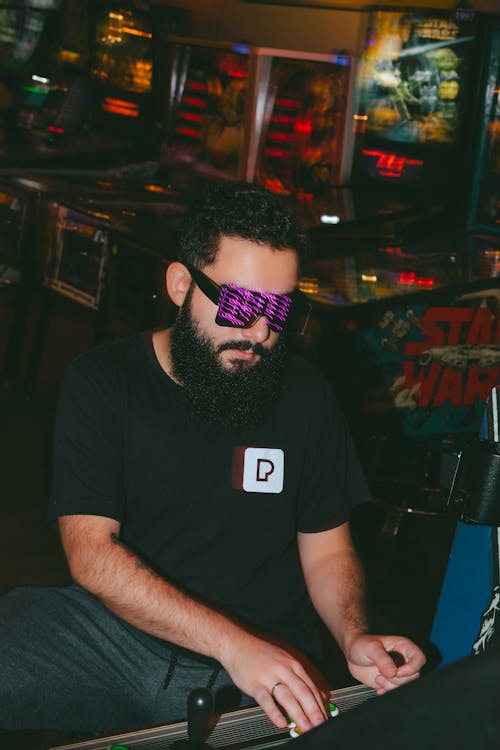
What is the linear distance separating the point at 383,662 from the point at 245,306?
643 millimetres

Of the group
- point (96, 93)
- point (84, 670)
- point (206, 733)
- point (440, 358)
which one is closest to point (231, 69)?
point (96, 93)

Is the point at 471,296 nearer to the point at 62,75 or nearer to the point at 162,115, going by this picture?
the point at 162,115

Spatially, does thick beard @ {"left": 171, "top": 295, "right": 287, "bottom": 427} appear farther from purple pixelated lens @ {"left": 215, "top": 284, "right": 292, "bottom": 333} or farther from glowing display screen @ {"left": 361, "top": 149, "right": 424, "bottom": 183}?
glowing display screen @ {"left": 361, "top": 149, "right": 424, "bottom": 183}

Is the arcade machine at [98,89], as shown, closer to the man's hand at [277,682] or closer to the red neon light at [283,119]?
the red neon light at [283,119]

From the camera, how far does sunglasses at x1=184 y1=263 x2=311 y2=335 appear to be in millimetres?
1834

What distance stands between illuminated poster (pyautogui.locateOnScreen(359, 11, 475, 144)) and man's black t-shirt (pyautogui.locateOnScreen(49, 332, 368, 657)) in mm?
3371

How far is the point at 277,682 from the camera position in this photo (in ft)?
4.76

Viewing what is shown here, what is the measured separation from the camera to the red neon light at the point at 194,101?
6.27 metres

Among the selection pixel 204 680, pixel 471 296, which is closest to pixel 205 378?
pixel 204 680

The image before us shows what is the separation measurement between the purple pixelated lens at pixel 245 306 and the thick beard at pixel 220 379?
5cm

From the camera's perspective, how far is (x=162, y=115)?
6523 mm

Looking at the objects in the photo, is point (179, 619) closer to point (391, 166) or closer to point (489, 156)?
point (489, 156)

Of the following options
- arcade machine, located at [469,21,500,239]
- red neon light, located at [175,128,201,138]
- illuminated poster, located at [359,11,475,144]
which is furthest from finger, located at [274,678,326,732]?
red neon light, located at [175,128,201,138]

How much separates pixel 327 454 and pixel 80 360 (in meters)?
0.49
